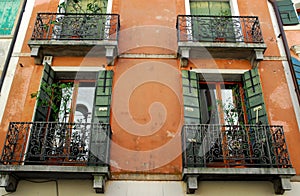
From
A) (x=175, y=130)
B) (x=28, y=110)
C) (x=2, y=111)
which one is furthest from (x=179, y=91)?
(x=2, y=111)

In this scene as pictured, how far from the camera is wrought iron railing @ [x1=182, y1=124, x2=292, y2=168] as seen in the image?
7133mm

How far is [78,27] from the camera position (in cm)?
916

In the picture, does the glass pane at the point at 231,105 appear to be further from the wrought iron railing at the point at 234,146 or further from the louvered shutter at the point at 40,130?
the louvered shutter at the point at 40,130

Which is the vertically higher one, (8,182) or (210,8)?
(210,8)

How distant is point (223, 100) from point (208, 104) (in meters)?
0.39

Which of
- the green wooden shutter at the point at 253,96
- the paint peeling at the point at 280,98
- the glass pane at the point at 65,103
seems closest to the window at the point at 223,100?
the green wooden shutter at the point at 253,96

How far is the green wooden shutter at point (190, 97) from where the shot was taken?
7.86m

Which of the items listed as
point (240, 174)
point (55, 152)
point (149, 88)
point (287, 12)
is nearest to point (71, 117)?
point (55, 152)

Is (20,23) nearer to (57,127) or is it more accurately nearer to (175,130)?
(57,127)

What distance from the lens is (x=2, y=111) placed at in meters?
8.22

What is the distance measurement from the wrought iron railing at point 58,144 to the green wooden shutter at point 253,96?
127 inches

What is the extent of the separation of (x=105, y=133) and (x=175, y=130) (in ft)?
5.29

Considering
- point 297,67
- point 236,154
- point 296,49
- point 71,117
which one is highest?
point 296,49

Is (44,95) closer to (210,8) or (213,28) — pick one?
(213,28)
